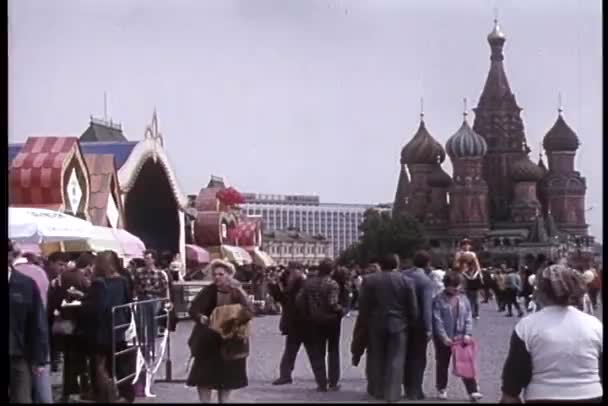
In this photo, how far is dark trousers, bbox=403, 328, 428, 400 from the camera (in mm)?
11195

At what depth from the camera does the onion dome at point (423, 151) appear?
108 metres

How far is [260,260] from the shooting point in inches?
2505

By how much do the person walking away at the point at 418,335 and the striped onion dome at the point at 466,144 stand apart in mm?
93346

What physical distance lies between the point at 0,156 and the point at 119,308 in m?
4.01

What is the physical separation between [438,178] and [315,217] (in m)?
68.1

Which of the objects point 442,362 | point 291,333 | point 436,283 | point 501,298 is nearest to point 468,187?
point 501,298

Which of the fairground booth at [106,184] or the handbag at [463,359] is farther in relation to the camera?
the fairground booth at [106,184]

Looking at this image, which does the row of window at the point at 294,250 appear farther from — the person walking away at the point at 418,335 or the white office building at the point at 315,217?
the person walking away at the point at 418,335

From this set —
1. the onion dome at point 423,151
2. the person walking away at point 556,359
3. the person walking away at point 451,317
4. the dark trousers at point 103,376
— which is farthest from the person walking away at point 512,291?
the onion dome at point 423,151

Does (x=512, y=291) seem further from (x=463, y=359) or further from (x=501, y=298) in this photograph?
(x=463, y=359)

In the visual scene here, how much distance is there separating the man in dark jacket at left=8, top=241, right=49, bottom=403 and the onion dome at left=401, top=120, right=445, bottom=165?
9978 cm

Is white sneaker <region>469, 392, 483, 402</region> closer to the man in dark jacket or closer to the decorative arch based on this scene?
the man in dark jacket

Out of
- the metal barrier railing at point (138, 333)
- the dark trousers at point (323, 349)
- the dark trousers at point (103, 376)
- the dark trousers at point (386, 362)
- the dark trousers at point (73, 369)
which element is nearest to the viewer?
the dark trousers at point (103, 376)

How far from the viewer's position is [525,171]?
10200cm
